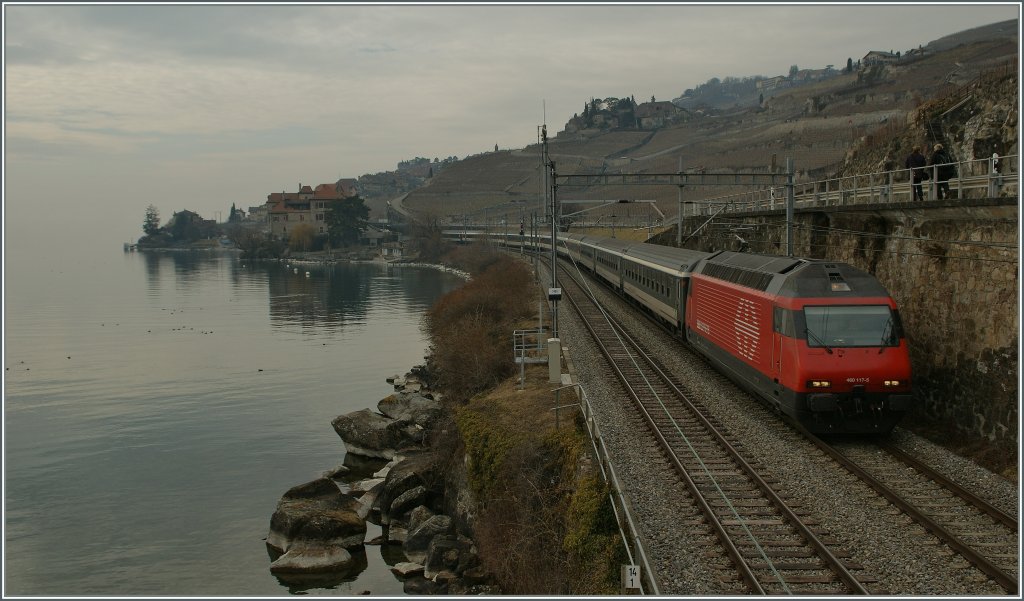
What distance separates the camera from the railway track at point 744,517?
39.5 feet

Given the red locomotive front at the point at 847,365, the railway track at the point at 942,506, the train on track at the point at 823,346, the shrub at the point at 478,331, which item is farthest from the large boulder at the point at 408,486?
the railway track at the point at 942,506

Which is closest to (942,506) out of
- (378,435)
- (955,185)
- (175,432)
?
(955,185)

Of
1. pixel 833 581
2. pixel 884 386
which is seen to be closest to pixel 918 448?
pixel 884 386

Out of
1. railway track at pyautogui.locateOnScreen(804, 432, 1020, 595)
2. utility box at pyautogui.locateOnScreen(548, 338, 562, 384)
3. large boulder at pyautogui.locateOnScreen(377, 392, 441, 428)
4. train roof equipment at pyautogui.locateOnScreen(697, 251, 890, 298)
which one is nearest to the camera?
railway track at pyautogui.locateOnScreen(804, 432, 1020, 595)

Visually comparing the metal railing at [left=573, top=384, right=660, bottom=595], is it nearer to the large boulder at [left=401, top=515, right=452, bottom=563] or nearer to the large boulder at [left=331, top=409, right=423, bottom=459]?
the large boulder at [left=401, top=515, right=452, bottom=563]

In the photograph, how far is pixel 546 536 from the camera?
18.4 m

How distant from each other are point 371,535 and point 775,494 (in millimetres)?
14672

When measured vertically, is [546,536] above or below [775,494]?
below

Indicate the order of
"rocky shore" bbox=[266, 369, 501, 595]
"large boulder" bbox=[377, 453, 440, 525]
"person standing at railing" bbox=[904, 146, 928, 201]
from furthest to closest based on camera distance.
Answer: "large boulder" bbox=[377, 453, 440, 525], "person standing at railing" bbox=[904, 146, 928, 201], "rocky shore" bbox=[266, 369, 501, 595]

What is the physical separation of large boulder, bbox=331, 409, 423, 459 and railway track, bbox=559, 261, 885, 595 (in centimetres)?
1308

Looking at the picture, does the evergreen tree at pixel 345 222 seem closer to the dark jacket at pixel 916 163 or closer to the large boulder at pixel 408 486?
the large boulder at pixel 408 486

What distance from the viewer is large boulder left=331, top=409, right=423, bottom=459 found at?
112 feet

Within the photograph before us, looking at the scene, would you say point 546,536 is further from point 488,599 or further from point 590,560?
point 488,599

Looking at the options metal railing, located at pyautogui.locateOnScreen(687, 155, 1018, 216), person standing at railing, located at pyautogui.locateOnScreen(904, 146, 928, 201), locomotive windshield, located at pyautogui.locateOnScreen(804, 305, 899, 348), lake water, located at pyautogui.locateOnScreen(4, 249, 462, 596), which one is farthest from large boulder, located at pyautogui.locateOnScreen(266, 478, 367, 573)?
person standing at railing, located at pyautogui.locateOnScreen(904, 146, 928, 201)
